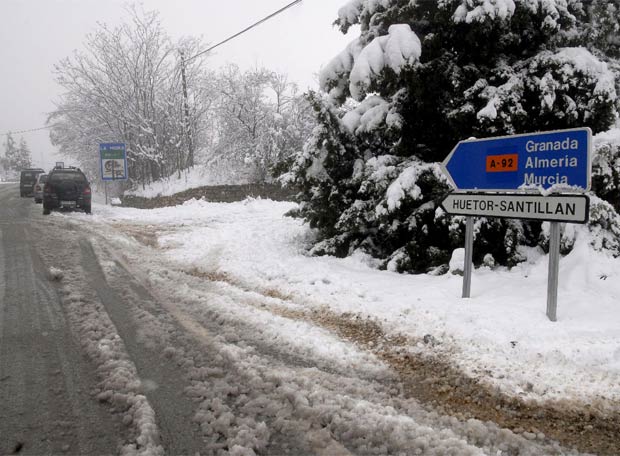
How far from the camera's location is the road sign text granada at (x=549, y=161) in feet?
13.5

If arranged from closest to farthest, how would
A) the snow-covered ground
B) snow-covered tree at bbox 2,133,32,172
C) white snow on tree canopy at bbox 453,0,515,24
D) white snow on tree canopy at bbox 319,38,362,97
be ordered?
the snow-covered ground, white snow on tree canopy at bbox 453,0,515,24, white snow on tree canopy at bbox 319,38,362,97, snow-covered tree at bbox 2,133,32,172

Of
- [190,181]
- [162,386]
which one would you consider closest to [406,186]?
[162,386]

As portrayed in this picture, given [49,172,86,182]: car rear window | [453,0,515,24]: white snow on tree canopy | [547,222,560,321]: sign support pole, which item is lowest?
[547,222,560,321]: sign support pole

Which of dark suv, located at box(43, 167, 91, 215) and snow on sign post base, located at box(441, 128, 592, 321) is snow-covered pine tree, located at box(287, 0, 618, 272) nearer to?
snow on sign post base, located at box(441, 128, 592, 321)

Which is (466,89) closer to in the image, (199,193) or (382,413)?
→ (382,413)

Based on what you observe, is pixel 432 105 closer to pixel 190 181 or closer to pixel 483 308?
pixel 483 308

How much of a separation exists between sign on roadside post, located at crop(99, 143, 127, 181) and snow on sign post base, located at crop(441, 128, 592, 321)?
73.7ft

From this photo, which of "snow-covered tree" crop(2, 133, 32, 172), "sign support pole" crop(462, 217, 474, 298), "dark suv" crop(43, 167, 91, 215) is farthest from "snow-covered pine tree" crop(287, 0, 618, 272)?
"snow-covered tree" crop(2, 133, 32, 172)

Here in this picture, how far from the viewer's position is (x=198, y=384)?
10.8 feet

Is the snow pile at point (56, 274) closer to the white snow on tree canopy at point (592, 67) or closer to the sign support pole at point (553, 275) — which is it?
the sign support pole at point (553, 275)

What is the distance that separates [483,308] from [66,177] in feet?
56.2

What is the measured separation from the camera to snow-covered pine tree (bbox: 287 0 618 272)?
6176 mm

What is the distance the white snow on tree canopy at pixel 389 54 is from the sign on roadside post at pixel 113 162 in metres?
20.4

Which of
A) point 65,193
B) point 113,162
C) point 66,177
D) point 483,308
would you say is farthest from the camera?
point 113,162
